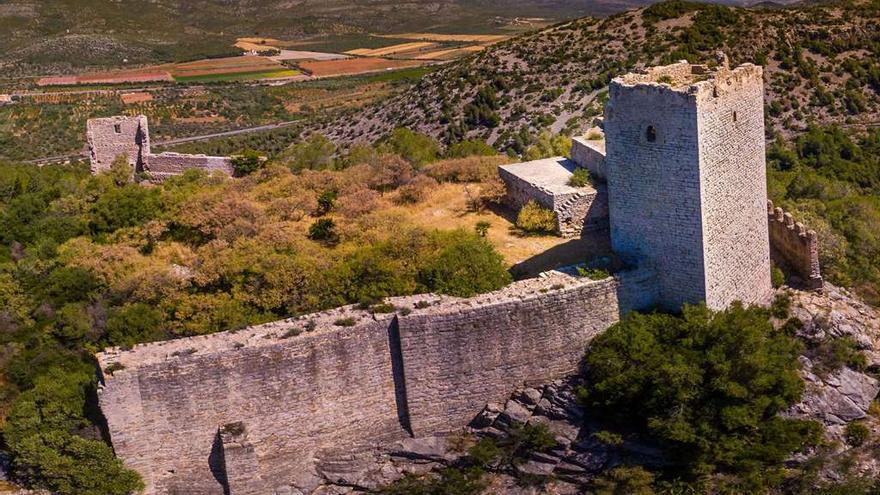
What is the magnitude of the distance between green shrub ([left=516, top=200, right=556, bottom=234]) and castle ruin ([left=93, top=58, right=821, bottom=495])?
9.63 ft

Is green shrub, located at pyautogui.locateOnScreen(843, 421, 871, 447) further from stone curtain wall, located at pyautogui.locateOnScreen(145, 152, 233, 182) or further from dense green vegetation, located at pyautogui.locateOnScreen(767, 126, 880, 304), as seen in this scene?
stone curtain wall, located at pyautogui.locateOnScreen(145, 152, 233, 182)

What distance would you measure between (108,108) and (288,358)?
5944cm

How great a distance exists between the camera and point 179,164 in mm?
29531

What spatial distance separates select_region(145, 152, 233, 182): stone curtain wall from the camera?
94.9 ft

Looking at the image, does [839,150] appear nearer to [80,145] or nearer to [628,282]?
[628,282]

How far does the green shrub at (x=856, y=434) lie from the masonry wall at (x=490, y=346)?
4.34m

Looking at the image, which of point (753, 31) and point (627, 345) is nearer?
point (627, 345)

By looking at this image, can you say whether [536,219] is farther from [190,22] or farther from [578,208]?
[190,22]

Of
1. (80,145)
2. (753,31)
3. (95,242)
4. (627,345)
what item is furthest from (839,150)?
(80,145)

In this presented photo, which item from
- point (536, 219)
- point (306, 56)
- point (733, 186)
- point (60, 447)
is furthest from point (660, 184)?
point (306, 56)

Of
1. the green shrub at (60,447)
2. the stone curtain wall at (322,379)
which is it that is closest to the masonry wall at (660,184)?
the stone curtain wall at (322,379)

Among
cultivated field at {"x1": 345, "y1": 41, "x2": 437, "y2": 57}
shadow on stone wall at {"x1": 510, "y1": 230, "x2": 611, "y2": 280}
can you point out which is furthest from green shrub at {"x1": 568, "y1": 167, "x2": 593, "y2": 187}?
cultivated field at {"x1": 345, "y1": 41, "x2": 437, "y2": 57}

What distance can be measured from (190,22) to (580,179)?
115 metres

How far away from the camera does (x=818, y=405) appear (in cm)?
1798
